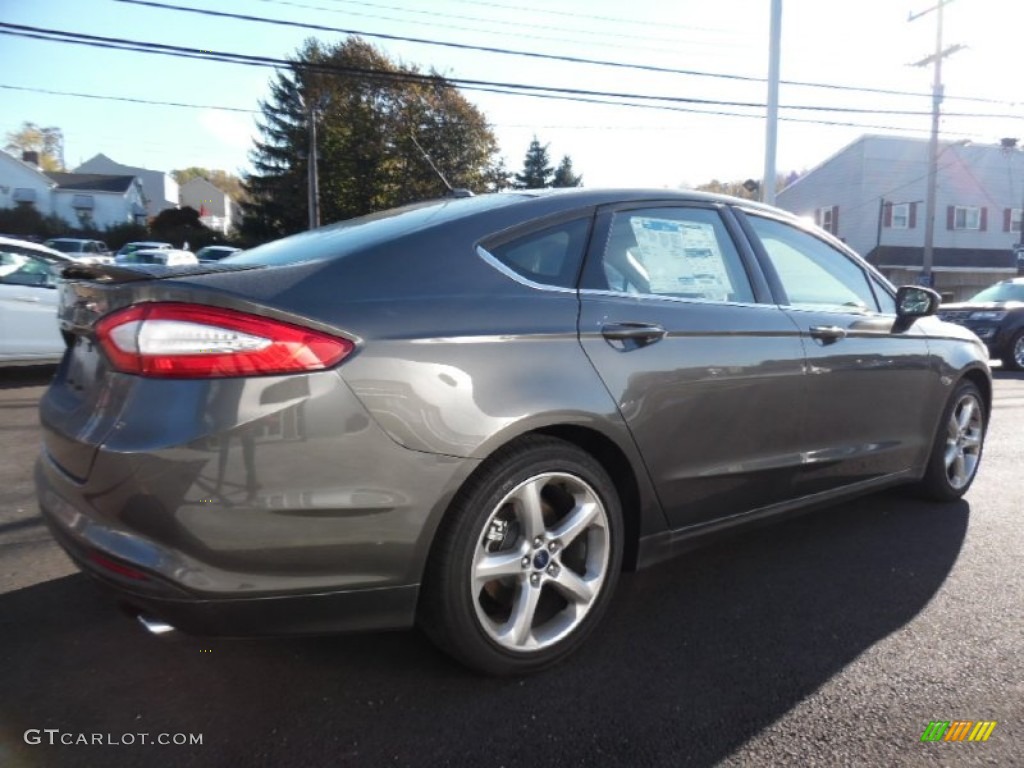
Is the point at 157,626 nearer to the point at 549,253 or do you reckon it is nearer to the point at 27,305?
the point at 549,253

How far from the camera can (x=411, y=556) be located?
2.10 metres

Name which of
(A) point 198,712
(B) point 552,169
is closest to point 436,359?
(A) point 198,712

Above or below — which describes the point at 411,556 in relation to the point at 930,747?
above

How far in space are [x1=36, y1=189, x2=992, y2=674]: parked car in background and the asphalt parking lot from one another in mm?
222

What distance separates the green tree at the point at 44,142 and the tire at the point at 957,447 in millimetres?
86886

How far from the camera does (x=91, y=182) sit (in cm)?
5550

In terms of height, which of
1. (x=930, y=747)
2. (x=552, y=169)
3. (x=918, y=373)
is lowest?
(x=930, y=747)

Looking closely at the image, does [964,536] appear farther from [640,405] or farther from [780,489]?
[640,405]

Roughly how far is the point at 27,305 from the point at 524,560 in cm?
757

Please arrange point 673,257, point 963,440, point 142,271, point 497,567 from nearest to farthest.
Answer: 1. point 142,271
2. point 497,567
3. point 673,257
4. point 963,440

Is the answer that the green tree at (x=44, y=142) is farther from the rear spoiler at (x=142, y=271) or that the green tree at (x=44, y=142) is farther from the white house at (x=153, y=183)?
the rear spoiler at (x=142, y=271)

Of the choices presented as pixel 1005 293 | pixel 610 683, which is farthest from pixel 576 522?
pixel 1005 293

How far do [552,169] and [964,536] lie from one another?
44.7 m

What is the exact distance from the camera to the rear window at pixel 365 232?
2355 mm
